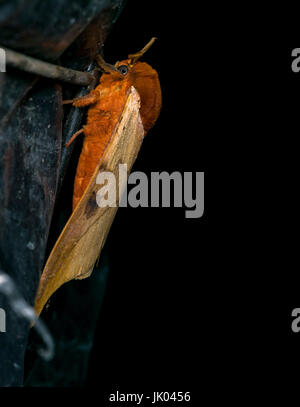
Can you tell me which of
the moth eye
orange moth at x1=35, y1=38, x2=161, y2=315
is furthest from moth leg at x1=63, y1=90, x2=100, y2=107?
the moth eye

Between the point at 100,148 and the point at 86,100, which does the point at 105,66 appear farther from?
the point at 100,148

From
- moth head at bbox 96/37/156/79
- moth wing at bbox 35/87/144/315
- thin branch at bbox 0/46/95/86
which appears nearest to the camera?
thin branch at bbox 0/46/95/86

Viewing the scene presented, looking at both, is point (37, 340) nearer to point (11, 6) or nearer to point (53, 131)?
point (53, 131)

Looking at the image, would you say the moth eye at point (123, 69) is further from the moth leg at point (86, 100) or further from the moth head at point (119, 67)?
the moth leg at point (86, 100)

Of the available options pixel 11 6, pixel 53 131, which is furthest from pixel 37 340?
pixel 11 6

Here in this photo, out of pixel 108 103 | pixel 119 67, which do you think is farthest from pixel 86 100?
pixel 119 67

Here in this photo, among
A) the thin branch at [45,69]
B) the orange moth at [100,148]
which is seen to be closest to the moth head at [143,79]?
the orange moth at [100,148]

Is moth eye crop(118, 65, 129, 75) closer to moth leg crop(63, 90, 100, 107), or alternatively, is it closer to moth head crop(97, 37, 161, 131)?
moth head crop(97, 37, 161, 131)
